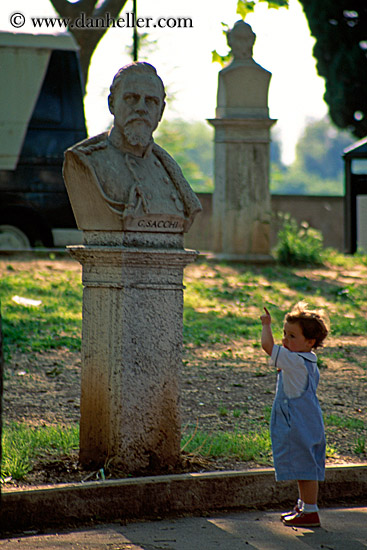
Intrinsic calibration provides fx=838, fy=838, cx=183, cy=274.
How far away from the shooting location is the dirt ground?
508 cm

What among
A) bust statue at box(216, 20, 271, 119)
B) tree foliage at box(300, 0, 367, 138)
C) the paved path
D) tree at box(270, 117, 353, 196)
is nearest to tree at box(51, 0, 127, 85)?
bust statue at box(216, 20, 271, 119)

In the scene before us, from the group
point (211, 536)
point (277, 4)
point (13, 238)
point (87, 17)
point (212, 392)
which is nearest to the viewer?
point (211, 536)

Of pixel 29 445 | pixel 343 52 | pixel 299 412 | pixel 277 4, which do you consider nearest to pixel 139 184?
pixel 299 412

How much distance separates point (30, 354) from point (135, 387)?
3417 mm

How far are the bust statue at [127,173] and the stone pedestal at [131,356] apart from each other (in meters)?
0.17

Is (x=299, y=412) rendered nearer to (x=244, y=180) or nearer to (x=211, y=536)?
(x=211, y=536)

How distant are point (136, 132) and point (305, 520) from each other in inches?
87.1

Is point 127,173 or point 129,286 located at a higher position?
point 127,173

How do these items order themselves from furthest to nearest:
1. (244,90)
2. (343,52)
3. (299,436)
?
(343,52), (244,90), (299,436)

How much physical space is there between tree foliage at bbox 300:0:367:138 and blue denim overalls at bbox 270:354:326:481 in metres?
23.8

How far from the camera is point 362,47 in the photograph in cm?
2689

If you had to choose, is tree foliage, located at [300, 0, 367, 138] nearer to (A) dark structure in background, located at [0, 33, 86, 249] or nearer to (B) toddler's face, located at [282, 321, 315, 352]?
(A) dark structure in background, located at [0, 33, 86, 249]

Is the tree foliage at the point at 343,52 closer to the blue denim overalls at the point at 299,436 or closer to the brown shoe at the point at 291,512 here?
the blue denim overalls at the point at 299,436

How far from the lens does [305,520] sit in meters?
4.15
